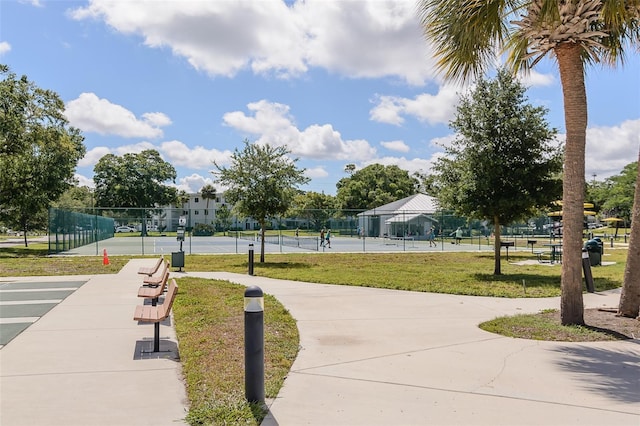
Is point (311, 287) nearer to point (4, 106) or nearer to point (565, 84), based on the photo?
point (565, 84)

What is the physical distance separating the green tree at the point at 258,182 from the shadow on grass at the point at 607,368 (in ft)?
51.0

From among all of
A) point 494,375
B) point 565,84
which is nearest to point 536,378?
point 494,375

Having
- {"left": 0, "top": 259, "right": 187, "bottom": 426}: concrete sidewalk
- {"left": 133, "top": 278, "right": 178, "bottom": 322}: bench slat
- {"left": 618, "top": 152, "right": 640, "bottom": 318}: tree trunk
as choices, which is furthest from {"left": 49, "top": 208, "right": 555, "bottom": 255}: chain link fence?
{"left": 133, "top": 278, "right": 178, "bottom": 322}: bench slat

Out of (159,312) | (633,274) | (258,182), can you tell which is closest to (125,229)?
(258,182)

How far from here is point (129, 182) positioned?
81500mm

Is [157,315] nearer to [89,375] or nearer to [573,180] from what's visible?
[89,375]

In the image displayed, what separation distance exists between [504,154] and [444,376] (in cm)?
1157

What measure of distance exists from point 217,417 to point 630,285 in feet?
24.6

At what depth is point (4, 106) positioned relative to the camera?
29.7 m

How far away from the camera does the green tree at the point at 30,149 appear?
2894cm

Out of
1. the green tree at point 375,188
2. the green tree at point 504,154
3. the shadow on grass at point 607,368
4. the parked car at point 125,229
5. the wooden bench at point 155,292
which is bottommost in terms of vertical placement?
the shadow on grass at point 607,368

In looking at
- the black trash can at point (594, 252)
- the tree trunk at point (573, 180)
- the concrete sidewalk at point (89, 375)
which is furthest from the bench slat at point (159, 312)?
the black trash can at point (594, 252)

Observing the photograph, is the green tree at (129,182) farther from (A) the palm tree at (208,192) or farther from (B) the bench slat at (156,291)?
(B) the bench slat at (156,291)

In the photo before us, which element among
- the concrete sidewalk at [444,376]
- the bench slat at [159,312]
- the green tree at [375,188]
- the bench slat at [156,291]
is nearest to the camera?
the concrete sidewalk at [444,376]
